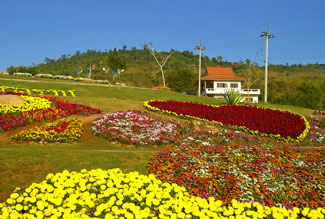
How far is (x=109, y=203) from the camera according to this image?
4.17 m

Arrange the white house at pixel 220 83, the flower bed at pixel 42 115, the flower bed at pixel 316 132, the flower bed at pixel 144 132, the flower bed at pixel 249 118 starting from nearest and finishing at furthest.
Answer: the flower bed at pixel 144 132 < the flower bed at pixel 42 115 < the flower bed at pixel 249 118 < the flower bed at pixel 316 132 < the white house at pixel 220 83

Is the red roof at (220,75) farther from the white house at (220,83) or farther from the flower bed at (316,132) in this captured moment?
the flower bed at (316,132)

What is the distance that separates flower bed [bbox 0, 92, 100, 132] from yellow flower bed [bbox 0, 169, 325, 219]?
765 centimetres

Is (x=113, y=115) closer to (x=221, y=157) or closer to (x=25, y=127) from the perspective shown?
(x=25, y=127)

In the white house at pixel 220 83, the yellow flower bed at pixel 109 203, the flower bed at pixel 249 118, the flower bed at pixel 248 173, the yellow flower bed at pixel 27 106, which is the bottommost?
the flower bed at pixel 248 173

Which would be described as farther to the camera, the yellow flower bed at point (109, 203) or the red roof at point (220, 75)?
the red roof at point (220, 75)

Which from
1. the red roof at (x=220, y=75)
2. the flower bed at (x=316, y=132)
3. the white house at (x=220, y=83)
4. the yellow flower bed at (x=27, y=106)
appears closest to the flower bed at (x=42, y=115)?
the yellow flower bed at (x=27, y=106)

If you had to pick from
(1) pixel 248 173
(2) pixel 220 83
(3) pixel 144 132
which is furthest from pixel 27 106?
(2) pixel 220 83

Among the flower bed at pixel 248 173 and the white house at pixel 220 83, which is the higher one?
the white house at pixel 220 83

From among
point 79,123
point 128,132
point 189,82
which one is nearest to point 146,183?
point 128,132

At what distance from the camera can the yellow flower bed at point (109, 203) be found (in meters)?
4.03

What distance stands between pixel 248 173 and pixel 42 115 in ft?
31.0

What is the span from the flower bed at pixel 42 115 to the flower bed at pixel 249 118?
4.18 meters

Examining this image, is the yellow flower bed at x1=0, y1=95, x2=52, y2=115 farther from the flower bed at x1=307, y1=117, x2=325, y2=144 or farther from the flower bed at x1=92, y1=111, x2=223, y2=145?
the flower bed at x1=307, y1=117, x2=325, y2=144
